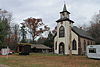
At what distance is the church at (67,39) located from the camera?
46.1 metres

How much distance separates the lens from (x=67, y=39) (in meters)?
47.2

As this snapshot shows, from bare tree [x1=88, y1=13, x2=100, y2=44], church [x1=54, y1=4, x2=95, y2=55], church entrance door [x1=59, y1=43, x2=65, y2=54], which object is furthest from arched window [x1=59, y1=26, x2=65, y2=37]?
bare tree [x1=88, y1=13, x2=100, y2=44]

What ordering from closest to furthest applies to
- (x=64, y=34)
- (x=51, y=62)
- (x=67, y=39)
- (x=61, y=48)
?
1. (x=51, y=62)
2. (x=67, y=39)
3. (x=64, y=34)
4. (x=61, y=48)

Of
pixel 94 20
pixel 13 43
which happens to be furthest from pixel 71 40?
pixel 13 43

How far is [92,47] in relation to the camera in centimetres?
3241

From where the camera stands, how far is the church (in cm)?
4612

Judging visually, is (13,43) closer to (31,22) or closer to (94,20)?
(31,22)

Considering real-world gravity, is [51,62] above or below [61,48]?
below

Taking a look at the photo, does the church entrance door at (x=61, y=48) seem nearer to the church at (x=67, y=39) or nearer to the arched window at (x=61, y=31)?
the church at (x=67, y=39)

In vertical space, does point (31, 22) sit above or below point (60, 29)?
above

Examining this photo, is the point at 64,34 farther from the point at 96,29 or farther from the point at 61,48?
the point at 96,29

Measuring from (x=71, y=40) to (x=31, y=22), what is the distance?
28.8m

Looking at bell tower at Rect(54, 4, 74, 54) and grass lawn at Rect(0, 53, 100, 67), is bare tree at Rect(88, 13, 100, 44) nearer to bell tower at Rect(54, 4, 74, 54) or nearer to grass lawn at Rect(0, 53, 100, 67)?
bell tower at Rect(54, 4, 74, 54)

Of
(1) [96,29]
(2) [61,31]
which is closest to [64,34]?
(2) [61,31]
